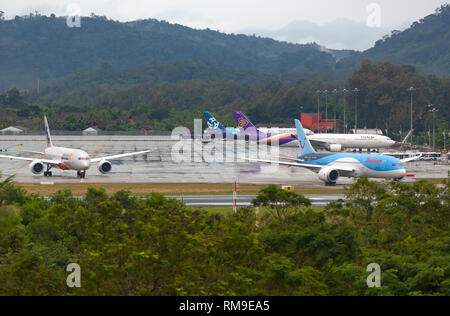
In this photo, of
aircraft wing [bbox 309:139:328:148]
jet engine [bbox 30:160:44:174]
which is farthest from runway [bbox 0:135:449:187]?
aircraft wing [bbox 309:139:328:148]

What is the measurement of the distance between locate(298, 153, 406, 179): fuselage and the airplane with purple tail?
4460 centimetres

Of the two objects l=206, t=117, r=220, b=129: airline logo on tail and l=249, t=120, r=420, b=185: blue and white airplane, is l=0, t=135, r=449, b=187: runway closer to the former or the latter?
l=249, t=120, r=420, b=185: blue and white airplane

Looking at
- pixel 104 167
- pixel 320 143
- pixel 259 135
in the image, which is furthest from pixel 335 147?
pixel 104 167

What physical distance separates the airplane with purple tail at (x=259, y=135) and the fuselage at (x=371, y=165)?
146 ft

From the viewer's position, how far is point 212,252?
22484 millimetres

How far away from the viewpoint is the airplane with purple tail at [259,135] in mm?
112125

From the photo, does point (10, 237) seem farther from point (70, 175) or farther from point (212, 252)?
point (70, 175)

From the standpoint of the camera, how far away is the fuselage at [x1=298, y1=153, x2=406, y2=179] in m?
63.8

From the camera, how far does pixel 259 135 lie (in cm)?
11669

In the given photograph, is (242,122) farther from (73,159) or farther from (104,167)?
(73,159)

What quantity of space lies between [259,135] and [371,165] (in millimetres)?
53256

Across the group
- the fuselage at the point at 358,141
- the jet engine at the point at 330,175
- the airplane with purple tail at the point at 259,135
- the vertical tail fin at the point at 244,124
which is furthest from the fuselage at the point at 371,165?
the fuselage at the point at 358,141

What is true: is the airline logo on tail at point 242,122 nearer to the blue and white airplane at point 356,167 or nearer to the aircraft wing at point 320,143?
the aircraft wing at point 320,143

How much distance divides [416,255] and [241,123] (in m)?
86.8
